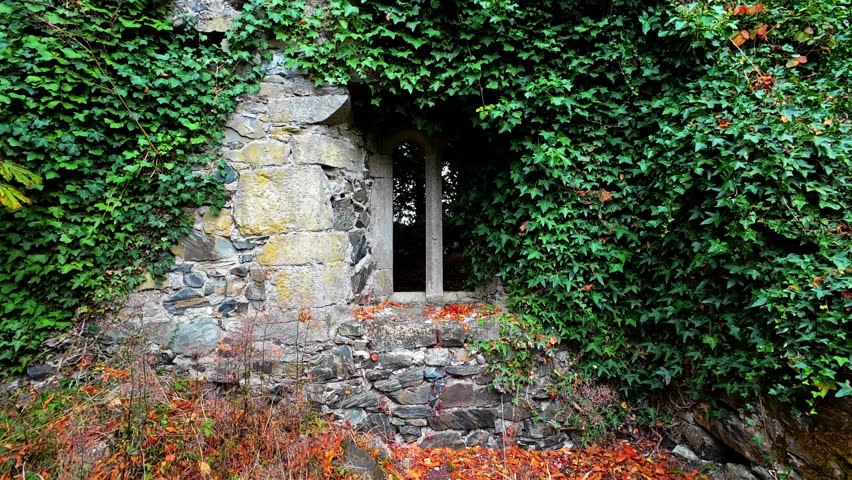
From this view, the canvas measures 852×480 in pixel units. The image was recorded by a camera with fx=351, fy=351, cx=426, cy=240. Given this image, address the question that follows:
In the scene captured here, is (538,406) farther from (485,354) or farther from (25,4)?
(25,4)

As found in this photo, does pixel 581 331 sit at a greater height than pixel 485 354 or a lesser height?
greater

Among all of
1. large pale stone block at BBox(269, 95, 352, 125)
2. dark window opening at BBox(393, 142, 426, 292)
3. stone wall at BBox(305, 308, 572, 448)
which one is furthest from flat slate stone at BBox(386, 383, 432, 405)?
dark window opening at BBox(393, 142, 426, 292)

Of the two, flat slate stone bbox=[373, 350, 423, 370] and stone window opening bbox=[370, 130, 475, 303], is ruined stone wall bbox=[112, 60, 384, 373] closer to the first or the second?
flat slate stone bbox=[373, 350, 423, 370]

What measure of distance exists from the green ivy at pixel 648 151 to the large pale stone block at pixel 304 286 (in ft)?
5.03

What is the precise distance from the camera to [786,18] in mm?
2393

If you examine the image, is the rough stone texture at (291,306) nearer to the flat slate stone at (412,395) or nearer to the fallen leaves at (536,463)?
the flat slate stone at (412,395)

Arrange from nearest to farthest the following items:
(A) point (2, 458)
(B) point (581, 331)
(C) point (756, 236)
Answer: (A) point (2, 458), (C) point (756, 236), (B) point (581, 331)

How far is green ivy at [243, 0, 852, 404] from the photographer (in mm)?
2111

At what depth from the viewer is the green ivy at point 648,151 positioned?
6.93 ft

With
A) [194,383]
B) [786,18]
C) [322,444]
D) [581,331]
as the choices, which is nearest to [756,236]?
[581,331]

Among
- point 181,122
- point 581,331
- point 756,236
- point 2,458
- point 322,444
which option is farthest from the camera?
point 581,331

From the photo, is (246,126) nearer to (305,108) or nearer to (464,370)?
(305,108)

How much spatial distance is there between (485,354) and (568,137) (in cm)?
195

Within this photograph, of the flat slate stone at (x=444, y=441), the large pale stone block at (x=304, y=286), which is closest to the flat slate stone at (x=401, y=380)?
the flat slate stone at (x=444, y=441)
